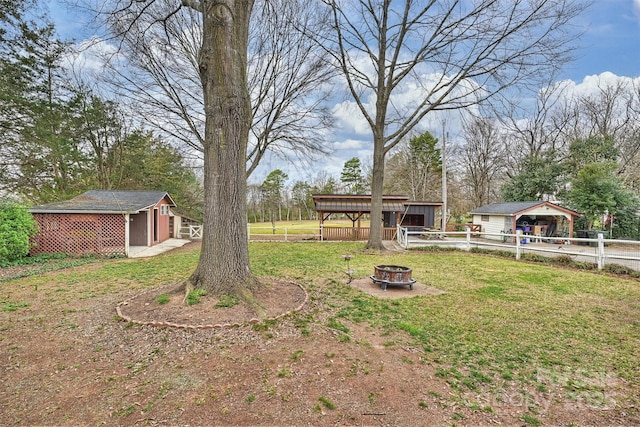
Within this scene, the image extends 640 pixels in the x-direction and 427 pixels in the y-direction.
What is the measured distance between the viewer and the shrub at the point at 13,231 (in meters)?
8.90

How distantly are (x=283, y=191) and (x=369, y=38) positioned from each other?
31.9 m

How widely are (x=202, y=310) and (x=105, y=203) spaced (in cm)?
1122

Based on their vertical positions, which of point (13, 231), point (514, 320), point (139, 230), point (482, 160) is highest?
point (482, 160)

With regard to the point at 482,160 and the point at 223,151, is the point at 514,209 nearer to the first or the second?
A: the point at 482,160

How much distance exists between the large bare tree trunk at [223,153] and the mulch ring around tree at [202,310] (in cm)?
32

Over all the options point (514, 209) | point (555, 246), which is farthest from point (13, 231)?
point (514, 209)

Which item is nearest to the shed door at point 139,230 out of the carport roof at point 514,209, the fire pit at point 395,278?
the fire pit at point 395,278

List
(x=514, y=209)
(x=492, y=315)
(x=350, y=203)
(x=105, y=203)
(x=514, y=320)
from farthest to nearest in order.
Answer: (x=350, y=203), (x=514, y=209), (x=105, y=203), (x=492, y=315), (x=514, y=320)

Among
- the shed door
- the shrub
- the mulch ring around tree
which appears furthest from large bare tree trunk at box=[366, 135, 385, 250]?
the shrub

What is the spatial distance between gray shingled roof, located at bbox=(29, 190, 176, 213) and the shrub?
126cm

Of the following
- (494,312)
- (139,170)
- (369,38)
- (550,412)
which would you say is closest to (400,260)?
(494,312)

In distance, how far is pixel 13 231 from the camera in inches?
358

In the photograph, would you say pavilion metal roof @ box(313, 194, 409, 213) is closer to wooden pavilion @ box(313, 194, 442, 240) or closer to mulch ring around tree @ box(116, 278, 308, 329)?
wooden pavilion @ box(313, 194, 442, 240)

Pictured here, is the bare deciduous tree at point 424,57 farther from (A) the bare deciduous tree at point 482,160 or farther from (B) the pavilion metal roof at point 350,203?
(A) the bare deciduous tree at point 482,160
